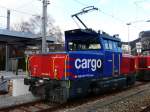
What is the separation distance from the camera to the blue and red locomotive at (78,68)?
1249 centimetres

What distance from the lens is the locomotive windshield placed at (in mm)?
14791

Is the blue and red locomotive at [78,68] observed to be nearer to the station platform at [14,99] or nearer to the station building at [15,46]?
the station platform at [14,99]

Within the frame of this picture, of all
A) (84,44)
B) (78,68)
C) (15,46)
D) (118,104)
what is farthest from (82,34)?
(15,46)

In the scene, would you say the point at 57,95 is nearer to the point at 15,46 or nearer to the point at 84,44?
the point at 84,44

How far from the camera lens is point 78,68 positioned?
508 inches

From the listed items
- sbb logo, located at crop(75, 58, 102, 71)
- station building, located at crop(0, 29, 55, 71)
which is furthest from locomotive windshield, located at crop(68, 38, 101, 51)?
station building, located at crop(0, 29, 55, 71)

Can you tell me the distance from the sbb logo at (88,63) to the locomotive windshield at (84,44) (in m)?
0.87

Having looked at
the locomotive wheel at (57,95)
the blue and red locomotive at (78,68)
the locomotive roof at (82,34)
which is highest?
the locomotive roof at (82,34)

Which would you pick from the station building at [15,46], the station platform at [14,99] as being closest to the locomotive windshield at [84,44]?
the station platform at [14,99]

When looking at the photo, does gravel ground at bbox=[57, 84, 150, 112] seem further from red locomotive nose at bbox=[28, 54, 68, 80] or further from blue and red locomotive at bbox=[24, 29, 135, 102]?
red locomotive nose at bbox=[28, 54, 68, 80]

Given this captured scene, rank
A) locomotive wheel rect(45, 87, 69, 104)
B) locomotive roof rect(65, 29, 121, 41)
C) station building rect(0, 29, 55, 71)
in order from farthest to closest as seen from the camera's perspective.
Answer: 1. station building rect(0, 29, 55, 71)
2. locomotive roof rect(65, 29, 121, 41)
3. locomotive wheel rect(45, 87, 69, 104)

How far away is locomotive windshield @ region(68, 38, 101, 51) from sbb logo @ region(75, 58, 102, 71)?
87 cm

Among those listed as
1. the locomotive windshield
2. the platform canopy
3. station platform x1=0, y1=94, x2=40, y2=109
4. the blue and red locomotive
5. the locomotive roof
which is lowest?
station platform x1=0, y1=94, x2=40, y2=109

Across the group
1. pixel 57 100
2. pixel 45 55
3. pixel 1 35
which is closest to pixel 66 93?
pixel 57 100
